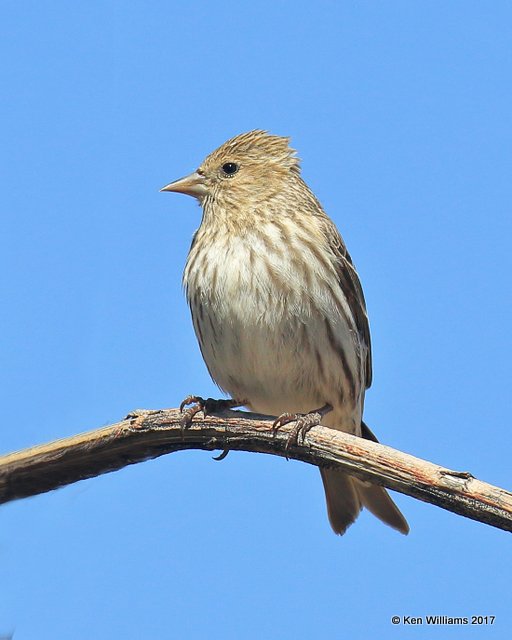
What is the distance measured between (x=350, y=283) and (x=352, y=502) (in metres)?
1.82

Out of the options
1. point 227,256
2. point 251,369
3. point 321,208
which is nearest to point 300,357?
point 251,369

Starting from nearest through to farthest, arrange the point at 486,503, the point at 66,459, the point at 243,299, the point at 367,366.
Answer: the point at 486,503, the point at 66,459, the point at 243,299, the point at 367,366

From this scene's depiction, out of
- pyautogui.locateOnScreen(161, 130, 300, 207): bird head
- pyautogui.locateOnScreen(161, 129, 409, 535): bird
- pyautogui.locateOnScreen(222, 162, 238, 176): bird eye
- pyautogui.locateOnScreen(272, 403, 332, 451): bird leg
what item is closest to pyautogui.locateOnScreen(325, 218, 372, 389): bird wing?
pyautogui.locateOnScreen(161, 129, 409, 535): bird

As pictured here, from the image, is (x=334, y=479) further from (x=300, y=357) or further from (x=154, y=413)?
(x=154, y=413)

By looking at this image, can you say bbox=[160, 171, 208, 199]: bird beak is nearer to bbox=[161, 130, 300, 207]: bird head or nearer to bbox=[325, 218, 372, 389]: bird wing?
bbox=[161, 130, 300, 207]: bird head

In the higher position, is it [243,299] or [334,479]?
[243,299]

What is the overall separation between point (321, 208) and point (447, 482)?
11.9ft

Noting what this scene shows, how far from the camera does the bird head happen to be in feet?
28.5

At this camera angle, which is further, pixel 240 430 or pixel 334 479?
pixel 334 479

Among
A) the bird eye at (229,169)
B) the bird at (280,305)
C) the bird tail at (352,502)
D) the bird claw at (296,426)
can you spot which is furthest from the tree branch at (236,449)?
the bird eye at (229,169)

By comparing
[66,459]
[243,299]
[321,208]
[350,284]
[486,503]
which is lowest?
[486,503]

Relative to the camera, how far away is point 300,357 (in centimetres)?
781

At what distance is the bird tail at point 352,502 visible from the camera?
8.16 meters

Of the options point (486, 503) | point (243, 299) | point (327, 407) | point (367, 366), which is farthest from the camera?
point (367, 366)
